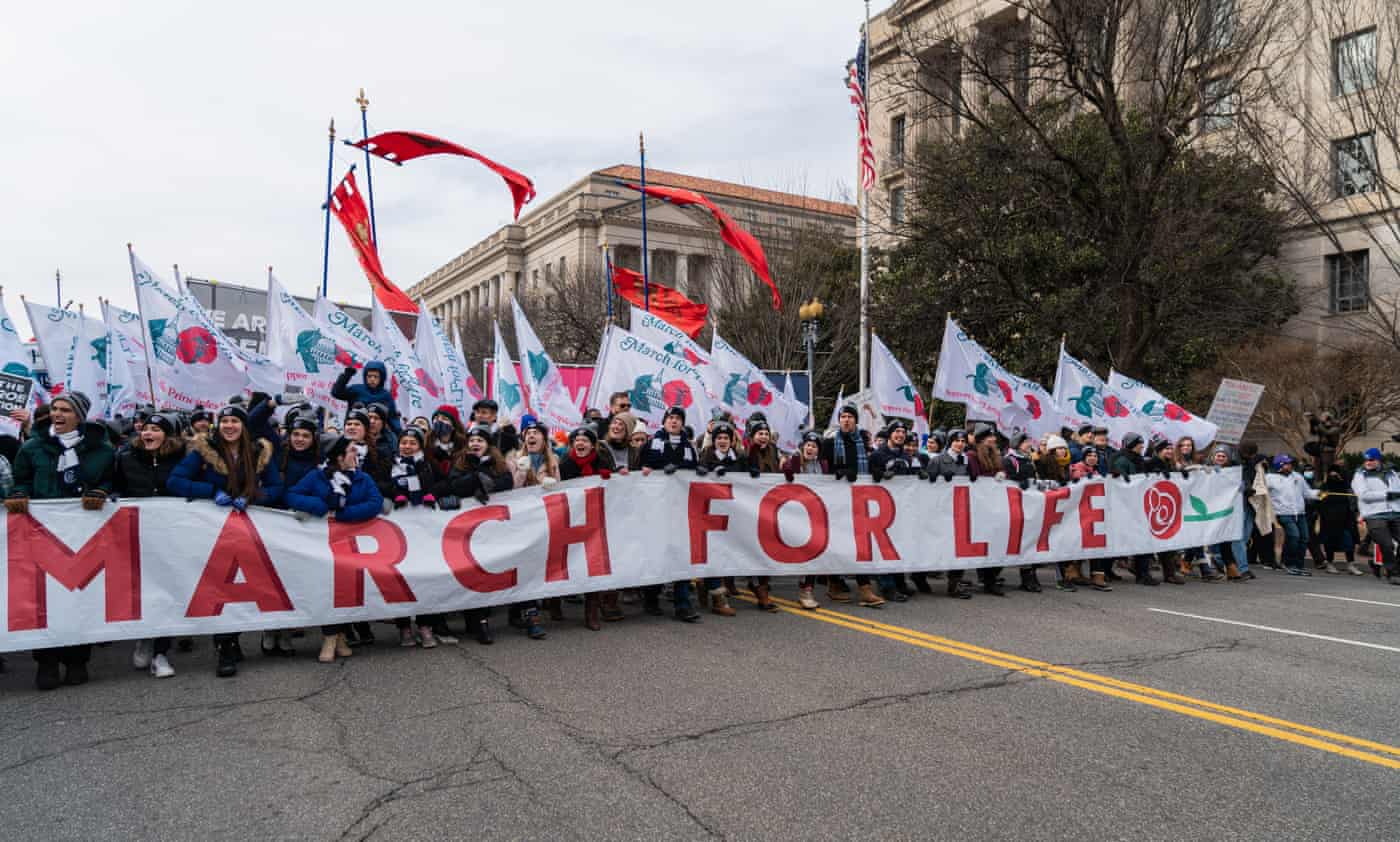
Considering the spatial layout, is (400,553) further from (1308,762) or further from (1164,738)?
(1308,762)

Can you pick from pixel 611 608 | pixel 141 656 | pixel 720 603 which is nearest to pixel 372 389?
pixel 611 608

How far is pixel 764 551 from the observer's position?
27.8 ft

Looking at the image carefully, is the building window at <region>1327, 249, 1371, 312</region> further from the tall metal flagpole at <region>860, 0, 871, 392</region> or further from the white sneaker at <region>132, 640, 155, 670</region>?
the white sneaker at <region>132, 640, 155, 670</region>

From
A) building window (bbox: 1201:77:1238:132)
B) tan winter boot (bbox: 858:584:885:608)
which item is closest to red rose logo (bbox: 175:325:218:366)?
tan winter boot (bbox: 858:584:885:608)

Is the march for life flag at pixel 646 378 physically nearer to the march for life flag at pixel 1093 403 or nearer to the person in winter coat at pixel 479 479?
the person in winter coat at pixel 479 479

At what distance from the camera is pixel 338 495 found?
22.1 feet

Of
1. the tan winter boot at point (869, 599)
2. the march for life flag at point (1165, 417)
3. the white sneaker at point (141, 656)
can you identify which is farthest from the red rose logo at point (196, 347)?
the march for life flag at point (1165, 417)

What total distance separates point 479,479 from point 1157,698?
5065 mm

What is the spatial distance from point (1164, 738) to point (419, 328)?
1056 cm

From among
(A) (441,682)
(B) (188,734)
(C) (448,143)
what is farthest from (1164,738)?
(C) (448,143)

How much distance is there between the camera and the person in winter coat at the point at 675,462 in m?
8.02

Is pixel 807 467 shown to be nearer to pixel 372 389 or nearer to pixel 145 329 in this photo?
pixel 372 389

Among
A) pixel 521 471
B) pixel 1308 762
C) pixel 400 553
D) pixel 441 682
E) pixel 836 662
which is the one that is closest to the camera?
pixel 1308 762

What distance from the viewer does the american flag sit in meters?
20.0
